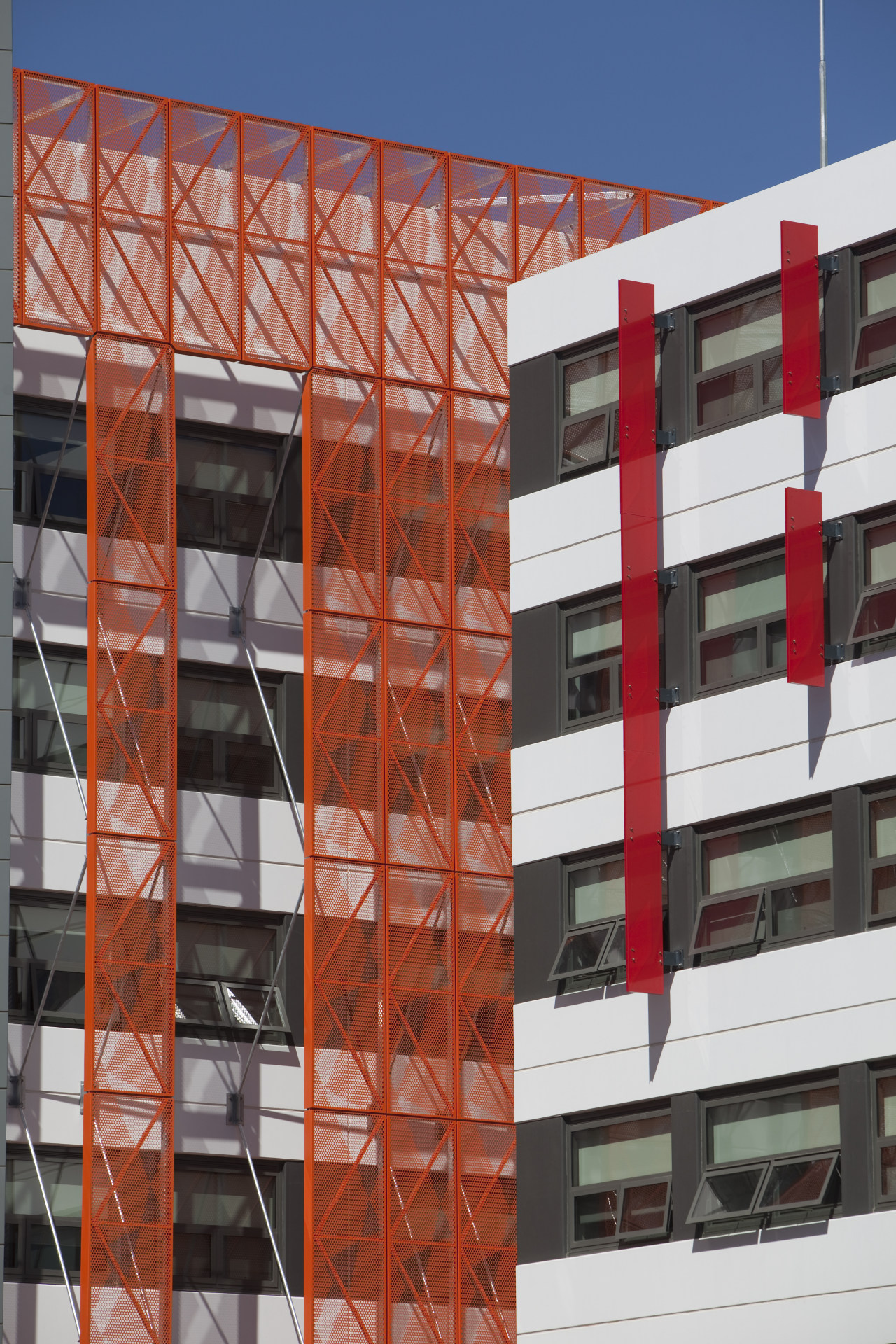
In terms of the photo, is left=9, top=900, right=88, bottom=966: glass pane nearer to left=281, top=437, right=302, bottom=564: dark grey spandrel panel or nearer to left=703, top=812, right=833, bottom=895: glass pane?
left=281, top=437, right=302, bottom=564: dark grey spandrel panel

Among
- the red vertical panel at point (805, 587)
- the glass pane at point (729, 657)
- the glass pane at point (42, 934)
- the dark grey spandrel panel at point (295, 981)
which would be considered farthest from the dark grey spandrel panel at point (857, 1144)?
the glass pane at point (42, 934)

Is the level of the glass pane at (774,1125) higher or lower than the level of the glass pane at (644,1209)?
higher

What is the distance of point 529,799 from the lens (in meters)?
49.7

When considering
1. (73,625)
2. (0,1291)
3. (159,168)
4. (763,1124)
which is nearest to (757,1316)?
(763,1124)

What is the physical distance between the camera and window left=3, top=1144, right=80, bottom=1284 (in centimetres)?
5562

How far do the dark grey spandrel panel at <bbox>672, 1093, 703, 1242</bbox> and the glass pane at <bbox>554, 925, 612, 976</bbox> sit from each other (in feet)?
10.1

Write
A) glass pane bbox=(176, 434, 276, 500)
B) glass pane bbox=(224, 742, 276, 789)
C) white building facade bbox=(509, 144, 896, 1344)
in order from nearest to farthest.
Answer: white building facade bbox=(509, 144, 896, 1344), glass pane bbox=(224, 742, 276, 789), glass pane bbox=(176, 434, 276, 500)

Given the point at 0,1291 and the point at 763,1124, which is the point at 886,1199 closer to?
the point at 763,1124

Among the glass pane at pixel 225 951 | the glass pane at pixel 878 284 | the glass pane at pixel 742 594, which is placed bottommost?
the glass pane at pixel 225 951

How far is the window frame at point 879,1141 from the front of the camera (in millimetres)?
43000

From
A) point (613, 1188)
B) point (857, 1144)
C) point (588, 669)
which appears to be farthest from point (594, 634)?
point (857, 1144)

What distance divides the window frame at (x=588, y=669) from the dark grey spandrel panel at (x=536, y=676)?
83 mm

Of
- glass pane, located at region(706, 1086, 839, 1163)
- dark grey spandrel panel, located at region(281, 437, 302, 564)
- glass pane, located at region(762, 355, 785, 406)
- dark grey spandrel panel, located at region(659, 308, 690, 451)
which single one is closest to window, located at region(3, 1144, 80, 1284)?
dark grey spandrel panel, located at region(281, 437, 302, 564)

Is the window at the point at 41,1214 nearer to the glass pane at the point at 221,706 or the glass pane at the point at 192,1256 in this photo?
the glass pane at the point at 192,1256
